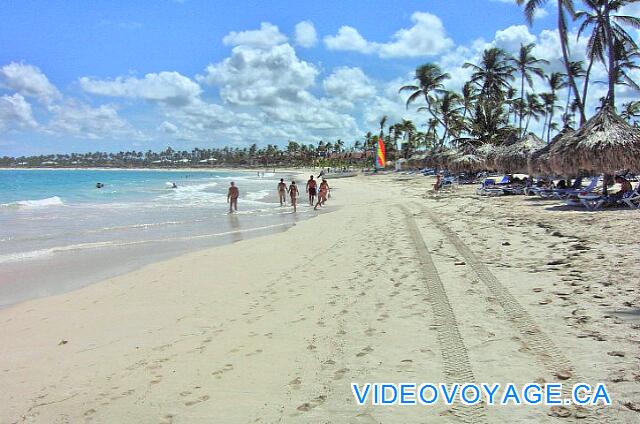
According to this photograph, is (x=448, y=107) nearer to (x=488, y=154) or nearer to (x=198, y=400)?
(x=488, y=154)

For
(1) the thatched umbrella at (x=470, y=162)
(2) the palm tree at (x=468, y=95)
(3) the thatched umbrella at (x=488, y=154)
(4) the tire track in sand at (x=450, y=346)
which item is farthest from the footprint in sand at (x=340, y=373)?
(2) the palm tree at (x=468, y=95)

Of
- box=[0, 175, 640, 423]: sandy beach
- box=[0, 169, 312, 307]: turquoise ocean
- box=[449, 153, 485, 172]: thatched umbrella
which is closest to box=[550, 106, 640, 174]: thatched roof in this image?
box=[0, 175, 640, 423]: sandy beach

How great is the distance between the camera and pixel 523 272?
5.96m

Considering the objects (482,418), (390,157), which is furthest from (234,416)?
(390,157)

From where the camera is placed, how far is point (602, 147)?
1208 centimetres

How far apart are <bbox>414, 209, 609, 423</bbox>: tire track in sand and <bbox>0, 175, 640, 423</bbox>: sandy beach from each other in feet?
0.05

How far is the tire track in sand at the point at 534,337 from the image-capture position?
3.04 meters

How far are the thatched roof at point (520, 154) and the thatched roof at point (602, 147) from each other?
303 inches

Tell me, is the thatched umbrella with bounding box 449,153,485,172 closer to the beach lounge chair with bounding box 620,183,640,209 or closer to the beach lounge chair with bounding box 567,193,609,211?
the beach lounge chair with bounding box 567,193,609,211

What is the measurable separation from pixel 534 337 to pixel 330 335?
5.83ft

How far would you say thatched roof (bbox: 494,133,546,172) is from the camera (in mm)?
21000

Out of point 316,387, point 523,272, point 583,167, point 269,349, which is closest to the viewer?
point 316,387

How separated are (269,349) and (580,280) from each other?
379 cm

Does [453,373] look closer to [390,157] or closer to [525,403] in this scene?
[525,403]
